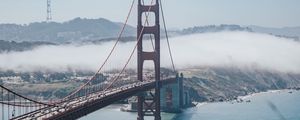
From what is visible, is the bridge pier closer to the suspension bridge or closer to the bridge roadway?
the suspension bridge

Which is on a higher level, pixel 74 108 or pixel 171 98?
pixel 74 108

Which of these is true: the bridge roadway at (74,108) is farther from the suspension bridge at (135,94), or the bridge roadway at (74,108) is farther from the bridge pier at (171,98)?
the bridge pier at (171,98)

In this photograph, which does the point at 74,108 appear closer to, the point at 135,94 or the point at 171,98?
the point at 135,94

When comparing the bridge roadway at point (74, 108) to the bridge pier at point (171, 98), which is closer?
the bridge roadway at point (74, 108)

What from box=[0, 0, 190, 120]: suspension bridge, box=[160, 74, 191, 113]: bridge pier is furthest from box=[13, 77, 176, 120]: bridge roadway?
box=[160, 74, 191, 113]: bridge pier

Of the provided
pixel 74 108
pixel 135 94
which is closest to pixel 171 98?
pixel 135 94

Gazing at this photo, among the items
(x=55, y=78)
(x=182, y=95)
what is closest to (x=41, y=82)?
(x=55, y=78)

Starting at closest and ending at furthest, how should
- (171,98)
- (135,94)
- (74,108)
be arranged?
1. (74,108)
2. (135,94)
3. (171,98)

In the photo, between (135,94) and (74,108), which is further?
(135,94)

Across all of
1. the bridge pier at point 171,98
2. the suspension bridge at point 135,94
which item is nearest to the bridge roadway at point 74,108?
the suspension bridge at point 135,94

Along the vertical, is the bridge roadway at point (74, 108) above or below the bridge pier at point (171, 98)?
above

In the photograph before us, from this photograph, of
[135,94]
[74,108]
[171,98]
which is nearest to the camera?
[74,108]

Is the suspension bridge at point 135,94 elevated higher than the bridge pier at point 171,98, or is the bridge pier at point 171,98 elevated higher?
the suspension bridge at point 135,94

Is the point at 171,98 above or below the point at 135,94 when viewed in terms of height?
below
